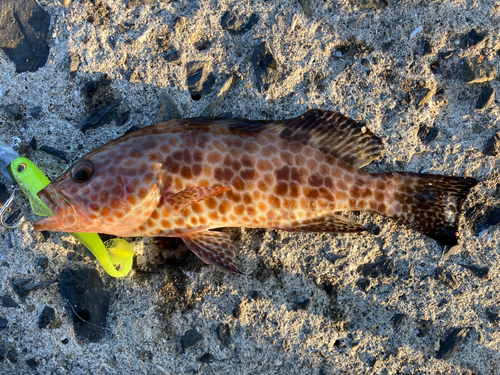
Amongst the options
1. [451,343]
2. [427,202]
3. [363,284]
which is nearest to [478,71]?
[427,202]

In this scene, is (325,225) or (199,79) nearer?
(325,225)

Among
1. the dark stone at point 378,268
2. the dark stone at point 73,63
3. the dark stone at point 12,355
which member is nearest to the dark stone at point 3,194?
the dark stone at point 73,63

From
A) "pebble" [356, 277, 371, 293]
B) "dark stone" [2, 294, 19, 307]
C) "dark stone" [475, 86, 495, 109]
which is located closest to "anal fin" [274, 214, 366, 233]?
"pebble" [356, 277, 371, 293]

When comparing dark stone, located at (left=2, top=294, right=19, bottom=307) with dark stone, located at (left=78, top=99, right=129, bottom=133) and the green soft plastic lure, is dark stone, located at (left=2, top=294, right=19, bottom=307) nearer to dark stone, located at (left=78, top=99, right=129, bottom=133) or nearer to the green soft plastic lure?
the green soft plastic lure

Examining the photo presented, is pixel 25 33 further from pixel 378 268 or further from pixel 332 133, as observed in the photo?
pixel 378 268

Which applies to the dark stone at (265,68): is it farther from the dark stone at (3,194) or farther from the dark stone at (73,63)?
the dark stone at (3,194)

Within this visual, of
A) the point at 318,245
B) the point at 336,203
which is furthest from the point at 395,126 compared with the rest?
the point at 318,245
